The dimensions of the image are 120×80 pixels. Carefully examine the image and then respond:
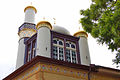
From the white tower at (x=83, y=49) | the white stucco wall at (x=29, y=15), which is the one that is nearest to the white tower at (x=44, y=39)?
the white tower at (x=83, y=49)

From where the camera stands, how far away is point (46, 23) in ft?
53.4

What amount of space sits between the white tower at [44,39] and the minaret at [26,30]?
10.9 feet

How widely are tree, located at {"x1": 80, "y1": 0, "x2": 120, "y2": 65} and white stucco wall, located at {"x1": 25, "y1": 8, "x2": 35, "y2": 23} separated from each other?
10889 mm

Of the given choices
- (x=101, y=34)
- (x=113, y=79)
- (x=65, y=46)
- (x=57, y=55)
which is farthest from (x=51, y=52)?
(x=101, y=34)

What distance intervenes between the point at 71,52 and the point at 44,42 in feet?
9.11

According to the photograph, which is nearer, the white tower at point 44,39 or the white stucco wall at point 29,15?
the white tower at point 44,39

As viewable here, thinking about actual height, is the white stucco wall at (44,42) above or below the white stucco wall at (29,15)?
below

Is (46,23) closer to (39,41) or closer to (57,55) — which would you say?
(39,41)

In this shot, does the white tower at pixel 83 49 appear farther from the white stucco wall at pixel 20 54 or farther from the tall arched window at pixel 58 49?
the white stucco wall at pixel 20 54

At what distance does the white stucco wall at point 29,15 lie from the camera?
2088 cm

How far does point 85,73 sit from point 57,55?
2.79m

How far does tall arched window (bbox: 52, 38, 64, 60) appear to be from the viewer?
51.2 ft

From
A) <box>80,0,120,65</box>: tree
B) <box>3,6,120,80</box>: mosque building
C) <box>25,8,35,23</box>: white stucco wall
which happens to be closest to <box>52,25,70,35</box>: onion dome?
<box>3,6,120,80</box>: mosque building

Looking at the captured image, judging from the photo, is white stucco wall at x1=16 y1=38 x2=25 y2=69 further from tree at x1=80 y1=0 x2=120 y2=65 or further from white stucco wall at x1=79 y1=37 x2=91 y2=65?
tree at x1=80 y1=0 x2=120 y2=65
